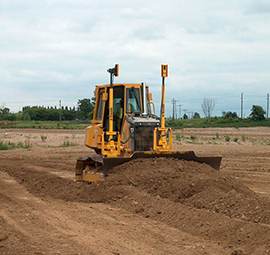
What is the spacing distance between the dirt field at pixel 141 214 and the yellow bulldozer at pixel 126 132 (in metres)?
0.47

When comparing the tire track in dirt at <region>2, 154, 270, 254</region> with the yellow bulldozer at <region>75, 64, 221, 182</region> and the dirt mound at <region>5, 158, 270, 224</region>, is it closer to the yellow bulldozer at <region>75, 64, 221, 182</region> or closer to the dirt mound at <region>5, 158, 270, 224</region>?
the dirt mound at <region>5, 158, 270, 224</region>

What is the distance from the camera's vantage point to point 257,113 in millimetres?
70750

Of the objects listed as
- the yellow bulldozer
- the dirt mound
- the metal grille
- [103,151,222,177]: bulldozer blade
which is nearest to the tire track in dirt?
the dirt mound

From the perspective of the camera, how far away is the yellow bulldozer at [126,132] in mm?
10766

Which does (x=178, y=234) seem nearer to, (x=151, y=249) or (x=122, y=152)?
(x=151, y=249)

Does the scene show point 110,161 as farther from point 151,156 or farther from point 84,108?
point 84,108

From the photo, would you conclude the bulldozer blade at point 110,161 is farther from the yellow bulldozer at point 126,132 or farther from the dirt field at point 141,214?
the dirt field at point 141,214

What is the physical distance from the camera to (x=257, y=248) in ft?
20.0

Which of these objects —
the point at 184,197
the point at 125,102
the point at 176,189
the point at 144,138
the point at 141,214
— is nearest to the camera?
the point at 141,214

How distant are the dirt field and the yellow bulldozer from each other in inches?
18.4

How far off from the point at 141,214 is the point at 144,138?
3.41 meters

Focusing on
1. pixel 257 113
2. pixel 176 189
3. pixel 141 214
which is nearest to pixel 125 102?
pixel 176 189

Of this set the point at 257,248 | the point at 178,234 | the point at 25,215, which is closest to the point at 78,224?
the point at 25,215

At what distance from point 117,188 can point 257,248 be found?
Result: 4.18 m
